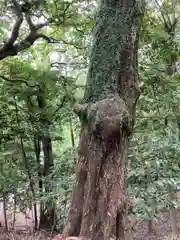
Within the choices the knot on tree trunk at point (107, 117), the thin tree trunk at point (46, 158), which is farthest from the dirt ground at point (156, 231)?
the knot on tree trunk at point (107, 117)

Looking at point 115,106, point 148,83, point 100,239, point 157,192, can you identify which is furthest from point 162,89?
point 100,239

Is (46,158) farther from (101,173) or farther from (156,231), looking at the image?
(101,173)

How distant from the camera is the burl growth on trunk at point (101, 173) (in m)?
2.29

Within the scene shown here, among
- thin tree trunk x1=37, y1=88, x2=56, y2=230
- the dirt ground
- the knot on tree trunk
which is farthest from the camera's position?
the dirt ground

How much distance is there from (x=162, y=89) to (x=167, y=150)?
1.55m

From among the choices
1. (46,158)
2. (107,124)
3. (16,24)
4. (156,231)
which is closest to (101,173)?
(107,124)

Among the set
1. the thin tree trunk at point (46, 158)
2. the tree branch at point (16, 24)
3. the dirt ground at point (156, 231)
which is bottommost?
the dirt ground at point (156, 231)

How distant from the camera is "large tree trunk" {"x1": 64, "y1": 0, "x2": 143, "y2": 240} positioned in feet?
7.54

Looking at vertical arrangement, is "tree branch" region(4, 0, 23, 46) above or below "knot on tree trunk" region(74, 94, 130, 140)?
above

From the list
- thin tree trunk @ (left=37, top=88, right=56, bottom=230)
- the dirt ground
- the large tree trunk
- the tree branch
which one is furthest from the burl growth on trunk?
the dirt ground

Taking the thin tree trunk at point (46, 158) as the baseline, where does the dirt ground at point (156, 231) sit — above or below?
below

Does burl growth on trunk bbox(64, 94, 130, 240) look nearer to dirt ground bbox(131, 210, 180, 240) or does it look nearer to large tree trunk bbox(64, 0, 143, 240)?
large tree trunk bbox(64, 0, 143, 240)

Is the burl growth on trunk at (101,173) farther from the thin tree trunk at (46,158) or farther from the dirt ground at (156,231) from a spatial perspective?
the dirt ground at (156,231)

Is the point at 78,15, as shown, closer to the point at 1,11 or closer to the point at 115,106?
the point at 1,11
